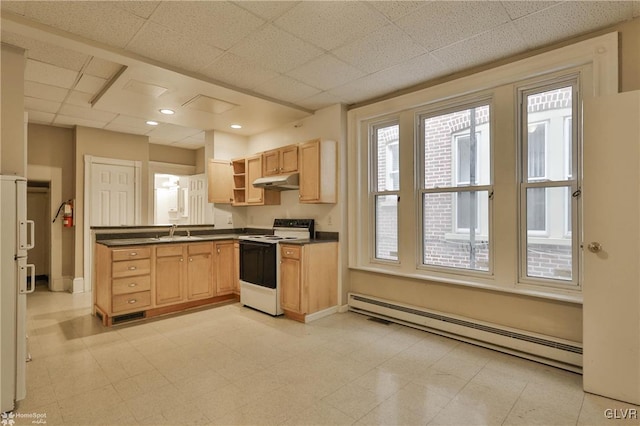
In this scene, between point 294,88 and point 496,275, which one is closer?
point 496,275

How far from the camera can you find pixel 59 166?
5422mm

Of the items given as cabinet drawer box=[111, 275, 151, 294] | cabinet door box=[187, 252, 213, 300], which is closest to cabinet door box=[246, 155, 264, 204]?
cabinet door box=[187, 252, 213, 300]

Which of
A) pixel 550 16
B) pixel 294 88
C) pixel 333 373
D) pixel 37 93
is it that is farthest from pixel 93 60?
pixel 550 16

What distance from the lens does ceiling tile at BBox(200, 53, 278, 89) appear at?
3.07 m

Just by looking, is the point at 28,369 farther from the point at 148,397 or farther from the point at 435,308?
the point at 435,308

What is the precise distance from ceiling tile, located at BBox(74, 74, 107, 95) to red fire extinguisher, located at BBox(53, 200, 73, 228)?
2.29 m

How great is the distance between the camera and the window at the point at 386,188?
13.0ft

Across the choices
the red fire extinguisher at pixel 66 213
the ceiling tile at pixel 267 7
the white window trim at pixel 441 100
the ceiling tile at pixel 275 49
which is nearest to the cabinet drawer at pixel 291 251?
the white window trim at pixel 441 100

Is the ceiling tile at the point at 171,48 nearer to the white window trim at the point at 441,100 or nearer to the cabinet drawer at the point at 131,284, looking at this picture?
the white window trim at the point at 441,100

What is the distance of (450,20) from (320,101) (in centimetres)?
196

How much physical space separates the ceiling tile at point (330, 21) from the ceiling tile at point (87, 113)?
138 inches

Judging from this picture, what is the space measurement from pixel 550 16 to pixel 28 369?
4700 mm

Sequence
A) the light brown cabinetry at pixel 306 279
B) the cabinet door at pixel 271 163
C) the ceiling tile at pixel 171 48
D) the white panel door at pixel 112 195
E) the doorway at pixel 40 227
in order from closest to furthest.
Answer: the ceiling tile at pixel 171 48, the light brown cabinetry at pixel 306 279, the cabinet door at pixel 271 163, the white panel door at pixel 112 195, the doorway at pixel 40 227

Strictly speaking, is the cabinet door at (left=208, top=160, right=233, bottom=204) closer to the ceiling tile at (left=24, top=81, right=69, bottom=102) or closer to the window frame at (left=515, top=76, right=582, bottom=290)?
the ceiling tile at (left=24, top=81, right=69, bottom=102)
